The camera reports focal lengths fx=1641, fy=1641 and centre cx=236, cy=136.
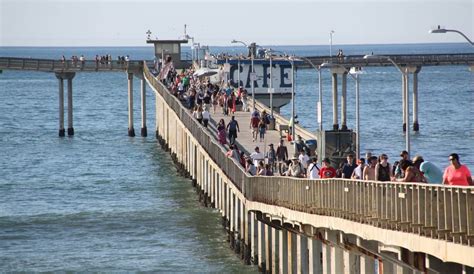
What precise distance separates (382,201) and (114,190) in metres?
39.5

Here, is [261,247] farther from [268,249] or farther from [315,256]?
[315,256]

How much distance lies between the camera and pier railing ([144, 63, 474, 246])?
23.9 metres

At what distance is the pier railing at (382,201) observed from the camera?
23914mm

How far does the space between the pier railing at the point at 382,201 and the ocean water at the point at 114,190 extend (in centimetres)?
640

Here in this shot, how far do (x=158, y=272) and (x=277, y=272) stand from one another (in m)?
5.64

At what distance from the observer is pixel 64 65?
9762 centimetres

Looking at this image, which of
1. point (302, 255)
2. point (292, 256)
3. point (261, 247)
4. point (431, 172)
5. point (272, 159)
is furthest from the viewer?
point (272, 159)

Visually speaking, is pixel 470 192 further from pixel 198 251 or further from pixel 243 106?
pixel 243 106

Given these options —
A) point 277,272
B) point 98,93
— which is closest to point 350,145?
point 277,272

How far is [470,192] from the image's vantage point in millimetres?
23297

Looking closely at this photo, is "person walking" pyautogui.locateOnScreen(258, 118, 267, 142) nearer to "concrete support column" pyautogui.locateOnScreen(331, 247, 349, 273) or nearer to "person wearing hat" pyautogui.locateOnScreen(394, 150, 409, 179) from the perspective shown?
"concrete support column" pyautogui.locateOnScreen(331, 247, 349, 273)

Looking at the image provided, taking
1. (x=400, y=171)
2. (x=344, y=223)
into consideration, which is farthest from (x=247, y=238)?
(x=400, y=171)

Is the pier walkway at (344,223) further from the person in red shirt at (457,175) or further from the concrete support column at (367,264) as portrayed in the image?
the person in red shirt at (457,175)

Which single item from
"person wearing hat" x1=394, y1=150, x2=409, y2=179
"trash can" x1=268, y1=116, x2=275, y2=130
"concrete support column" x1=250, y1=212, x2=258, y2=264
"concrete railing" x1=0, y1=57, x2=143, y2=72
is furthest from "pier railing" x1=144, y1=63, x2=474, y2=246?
"concrete railing" x1=0, y1=57, x2=143, y2=72
